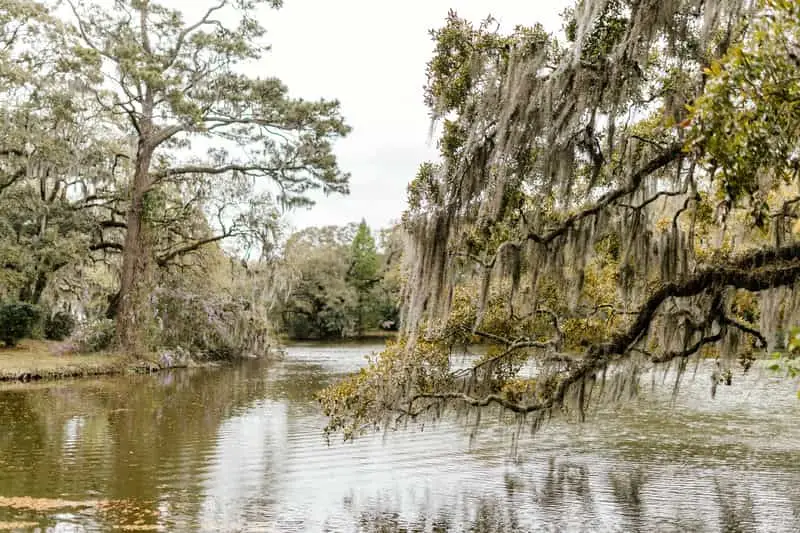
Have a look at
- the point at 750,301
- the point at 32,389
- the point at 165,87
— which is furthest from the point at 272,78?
the point at 750,301

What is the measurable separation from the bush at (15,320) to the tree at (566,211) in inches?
751

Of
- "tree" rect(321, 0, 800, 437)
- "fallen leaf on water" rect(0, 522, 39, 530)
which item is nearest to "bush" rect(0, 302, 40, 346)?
"tree" rect(321, 0, 800, 437)

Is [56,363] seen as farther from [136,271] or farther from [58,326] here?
[58,326]

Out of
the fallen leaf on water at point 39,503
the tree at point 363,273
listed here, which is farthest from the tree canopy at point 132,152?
the tree at point 363,273

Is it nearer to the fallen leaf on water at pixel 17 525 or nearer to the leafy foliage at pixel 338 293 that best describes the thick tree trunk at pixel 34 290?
the fallen leaf on water at pixel 17 525

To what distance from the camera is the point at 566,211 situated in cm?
931

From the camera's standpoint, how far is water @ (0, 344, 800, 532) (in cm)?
950

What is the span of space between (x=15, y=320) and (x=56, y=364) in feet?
8.70

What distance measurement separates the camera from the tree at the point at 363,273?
64.0 metres

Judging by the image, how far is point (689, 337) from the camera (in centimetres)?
899

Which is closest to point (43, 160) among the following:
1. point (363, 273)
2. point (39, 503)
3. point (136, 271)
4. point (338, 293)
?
point (136, 271)

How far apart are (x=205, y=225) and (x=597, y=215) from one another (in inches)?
967

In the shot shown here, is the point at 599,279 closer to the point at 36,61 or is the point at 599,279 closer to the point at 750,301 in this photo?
the point at 750,301

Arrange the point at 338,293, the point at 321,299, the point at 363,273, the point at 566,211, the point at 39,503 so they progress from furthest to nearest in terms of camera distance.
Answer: the point at 363,273 → the point at 321,299 → the point at 338,293 → the point at 39,503 → the point at 566,211
